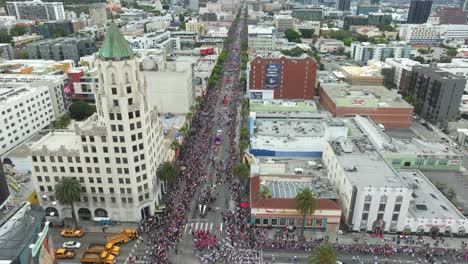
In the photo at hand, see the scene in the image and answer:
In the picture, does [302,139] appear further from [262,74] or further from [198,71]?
[198,71]

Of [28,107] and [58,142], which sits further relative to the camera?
[28,107]

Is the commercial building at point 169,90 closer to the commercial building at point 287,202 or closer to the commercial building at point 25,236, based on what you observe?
the commercial building at point 287,202

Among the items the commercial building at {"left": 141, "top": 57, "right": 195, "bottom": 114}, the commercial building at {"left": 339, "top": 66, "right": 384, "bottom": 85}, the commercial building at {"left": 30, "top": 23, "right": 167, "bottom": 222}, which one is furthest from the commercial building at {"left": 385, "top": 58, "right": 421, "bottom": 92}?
the commercial building at {"left": 30, "top": 23, "right": 167, "bottom": 222}

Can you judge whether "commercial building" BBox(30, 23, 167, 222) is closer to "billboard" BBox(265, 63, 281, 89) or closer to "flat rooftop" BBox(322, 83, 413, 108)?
"flat rooftop" BBox(322, 83, 413, 108)

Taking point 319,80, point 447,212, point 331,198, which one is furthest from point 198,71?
point 447,212

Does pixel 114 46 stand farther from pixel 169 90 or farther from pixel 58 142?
pixel 169 90

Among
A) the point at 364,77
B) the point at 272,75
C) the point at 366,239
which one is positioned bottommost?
the point at 366,239

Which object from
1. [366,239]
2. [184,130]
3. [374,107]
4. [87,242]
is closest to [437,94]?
[374,107]
